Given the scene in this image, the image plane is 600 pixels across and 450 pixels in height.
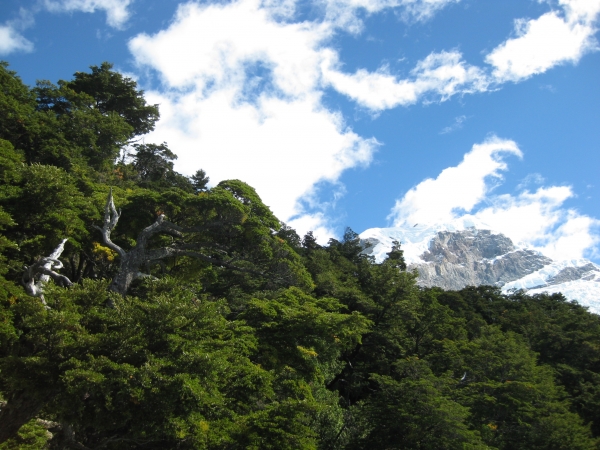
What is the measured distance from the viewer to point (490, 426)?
1598 centimetres

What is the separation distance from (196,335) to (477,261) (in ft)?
479

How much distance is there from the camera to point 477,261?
142 m

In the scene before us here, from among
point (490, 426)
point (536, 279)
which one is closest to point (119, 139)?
point (490, 426)

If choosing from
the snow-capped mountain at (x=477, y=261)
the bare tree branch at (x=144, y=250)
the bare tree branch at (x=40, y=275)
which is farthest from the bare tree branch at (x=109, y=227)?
the snow-capped mountain at (x=477, y=261)

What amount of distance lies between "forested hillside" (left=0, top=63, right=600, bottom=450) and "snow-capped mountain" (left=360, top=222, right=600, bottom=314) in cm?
8533

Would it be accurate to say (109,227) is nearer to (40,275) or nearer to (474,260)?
(40,275)

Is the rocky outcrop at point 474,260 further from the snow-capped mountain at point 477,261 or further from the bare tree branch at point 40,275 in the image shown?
the bare tree branch at point 40,275

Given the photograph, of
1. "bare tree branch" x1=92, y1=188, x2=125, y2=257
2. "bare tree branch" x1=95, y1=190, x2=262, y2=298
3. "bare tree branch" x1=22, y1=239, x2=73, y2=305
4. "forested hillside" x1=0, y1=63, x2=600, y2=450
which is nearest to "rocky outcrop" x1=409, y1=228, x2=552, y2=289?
"forested hillside" x1=0, y1=63, x2=600, y2=450

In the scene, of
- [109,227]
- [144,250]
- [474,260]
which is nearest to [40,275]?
[109,227]

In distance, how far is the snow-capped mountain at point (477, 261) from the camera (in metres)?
118

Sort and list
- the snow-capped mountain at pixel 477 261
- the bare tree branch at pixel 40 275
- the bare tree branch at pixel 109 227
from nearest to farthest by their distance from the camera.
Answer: the bare tree branch at pixel 40 275, the bare tree branch at pixel 109 227, the snow-capped mountain at pixel 477 261

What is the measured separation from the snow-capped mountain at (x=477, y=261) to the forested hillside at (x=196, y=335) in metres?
85.3

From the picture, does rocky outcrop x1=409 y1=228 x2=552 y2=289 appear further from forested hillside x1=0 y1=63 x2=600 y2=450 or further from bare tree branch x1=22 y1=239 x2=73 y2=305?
bare tree branch x1=22 y1=239 x2=73 y2=305

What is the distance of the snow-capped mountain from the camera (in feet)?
388
